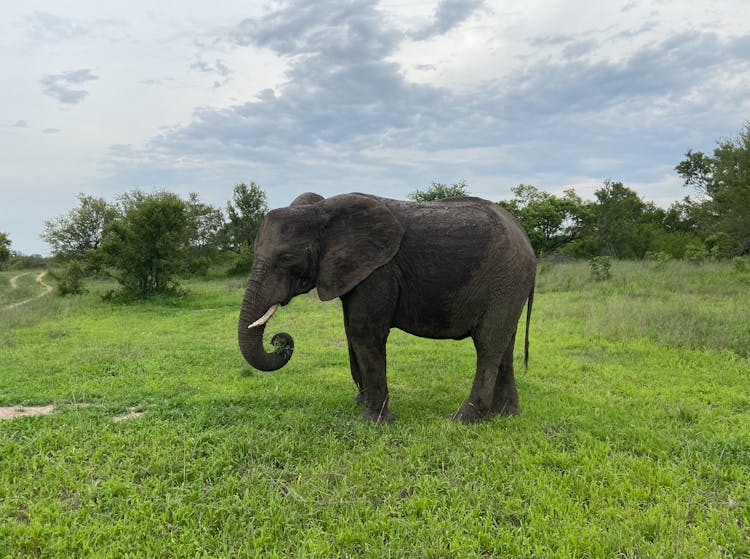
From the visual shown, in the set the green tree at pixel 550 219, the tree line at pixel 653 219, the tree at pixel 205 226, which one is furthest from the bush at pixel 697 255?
the tree at pixel 205 226

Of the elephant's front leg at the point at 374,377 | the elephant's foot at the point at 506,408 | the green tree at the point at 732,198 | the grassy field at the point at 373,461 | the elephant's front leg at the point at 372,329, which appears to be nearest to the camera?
the grassy field at the point at 373,461

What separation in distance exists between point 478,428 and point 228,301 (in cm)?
1499

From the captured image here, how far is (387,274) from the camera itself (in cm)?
521

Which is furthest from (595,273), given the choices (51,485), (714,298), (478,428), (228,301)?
(51,485)

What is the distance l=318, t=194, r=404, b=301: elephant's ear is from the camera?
5168 mm

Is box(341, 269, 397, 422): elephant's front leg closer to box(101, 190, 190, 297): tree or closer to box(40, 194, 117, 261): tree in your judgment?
box(101, 190, 190, 297): tree

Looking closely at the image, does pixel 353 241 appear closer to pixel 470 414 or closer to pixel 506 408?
pixel 470 414

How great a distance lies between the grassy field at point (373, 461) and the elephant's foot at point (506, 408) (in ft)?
0.39

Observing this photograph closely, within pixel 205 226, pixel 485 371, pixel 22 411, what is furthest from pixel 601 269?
pixel 205 226

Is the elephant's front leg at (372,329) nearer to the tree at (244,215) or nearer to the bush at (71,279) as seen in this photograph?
the bush at (71,279)

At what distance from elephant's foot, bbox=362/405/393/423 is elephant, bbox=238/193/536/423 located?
0.03ft

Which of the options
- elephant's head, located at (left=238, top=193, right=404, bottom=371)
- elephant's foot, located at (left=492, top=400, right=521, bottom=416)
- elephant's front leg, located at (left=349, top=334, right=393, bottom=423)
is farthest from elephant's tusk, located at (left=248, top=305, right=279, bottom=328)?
elephant's foot, located at (left=492, top=400, right=521, bottom=416)

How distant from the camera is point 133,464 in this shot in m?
4.21

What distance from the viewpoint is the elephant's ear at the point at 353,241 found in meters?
5.17
